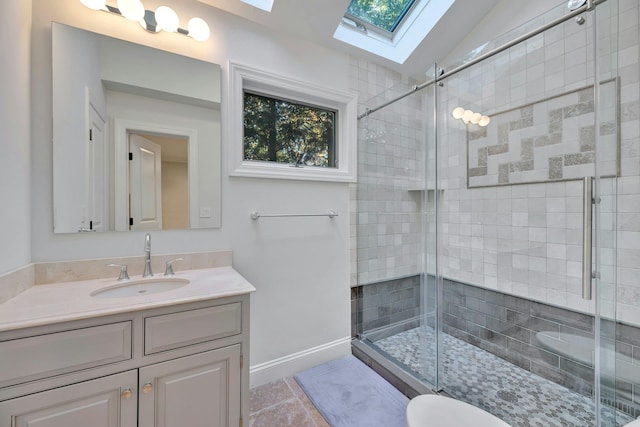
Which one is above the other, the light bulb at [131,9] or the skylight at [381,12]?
the skylight at [381,12]

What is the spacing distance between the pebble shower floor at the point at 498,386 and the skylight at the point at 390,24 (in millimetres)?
2297

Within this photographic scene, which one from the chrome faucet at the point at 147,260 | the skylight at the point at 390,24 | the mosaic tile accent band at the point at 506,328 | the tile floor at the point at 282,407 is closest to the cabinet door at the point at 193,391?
the tile floor at the point at 282,407

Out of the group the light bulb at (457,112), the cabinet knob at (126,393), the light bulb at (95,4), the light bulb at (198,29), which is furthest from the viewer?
the light bulb at (457,112)

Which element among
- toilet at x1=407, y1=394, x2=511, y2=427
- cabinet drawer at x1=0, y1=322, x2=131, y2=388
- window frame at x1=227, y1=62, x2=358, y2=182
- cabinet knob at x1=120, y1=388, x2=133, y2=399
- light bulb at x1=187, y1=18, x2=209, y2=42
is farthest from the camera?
window frame at x1=227, y1=62, x2=358, y2=182

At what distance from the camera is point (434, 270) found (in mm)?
2076

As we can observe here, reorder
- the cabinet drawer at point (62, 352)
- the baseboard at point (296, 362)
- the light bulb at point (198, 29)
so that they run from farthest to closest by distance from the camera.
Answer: the baseboard at point (296, 362), the light bulb at point (198, 29), the cabinet drawer at point (62, 352)

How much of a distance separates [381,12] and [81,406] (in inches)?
119

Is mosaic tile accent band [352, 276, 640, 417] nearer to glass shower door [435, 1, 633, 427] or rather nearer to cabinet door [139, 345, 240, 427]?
glass shower door [435, 1, 633, 427]

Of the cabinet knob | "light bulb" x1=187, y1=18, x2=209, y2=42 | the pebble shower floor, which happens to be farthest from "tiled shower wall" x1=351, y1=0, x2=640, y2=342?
the cabinet knob

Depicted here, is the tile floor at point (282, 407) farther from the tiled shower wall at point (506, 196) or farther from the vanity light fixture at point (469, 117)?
the vanity light fixture at point (469, 117)

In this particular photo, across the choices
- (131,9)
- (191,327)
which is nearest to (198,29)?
(131,9)

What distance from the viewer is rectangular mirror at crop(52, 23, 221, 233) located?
4.41 feet

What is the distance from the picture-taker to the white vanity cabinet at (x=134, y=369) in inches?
34.9

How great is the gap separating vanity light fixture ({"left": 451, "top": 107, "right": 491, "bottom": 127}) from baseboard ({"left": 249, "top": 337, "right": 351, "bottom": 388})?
2077mm
